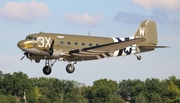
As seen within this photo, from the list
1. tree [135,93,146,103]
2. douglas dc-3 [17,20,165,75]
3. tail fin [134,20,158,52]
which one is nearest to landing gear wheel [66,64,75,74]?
douglas dc-3 [17,20,165,75]

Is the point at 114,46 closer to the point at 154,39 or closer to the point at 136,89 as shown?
the point at 154,39

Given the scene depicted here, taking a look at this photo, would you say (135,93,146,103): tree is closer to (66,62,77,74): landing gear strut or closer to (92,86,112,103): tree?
(92,86,112,103): tree

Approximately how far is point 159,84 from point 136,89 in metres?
7.45

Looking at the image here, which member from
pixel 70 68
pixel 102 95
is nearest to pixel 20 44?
pixel 70 68

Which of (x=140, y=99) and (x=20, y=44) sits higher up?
(x=20, y=44)

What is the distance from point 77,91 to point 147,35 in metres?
71.2

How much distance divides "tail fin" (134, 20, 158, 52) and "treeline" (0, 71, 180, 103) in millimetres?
54473

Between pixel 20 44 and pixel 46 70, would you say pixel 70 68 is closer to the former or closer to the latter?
pixel 46 70

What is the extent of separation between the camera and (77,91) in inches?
4692

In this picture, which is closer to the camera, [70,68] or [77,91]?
[70,68]

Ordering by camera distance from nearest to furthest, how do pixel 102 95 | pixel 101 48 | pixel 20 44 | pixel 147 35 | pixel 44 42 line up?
pixel 20 44, pixel 44 42, pixel 101 48, pixel 147 35, pixel 102 95

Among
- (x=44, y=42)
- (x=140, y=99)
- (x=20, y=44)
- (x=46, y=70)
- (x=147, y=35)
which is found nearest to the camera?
(x=20, y=44)

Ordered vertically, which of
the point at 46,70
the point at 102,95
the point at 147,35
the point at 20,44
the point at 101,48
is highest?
the point at 147,35

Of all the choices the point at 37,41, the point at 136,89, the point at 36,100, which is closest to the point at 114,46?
the point at 37,41
